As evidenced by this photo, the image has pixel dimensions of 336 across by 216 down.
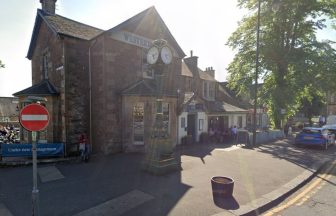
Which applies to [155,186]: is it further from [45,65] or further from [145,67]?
[45,65]

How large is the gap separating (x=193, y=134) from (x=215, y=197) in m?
12.6

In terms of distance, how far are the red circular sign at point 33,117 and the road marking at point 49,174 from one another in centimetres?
433

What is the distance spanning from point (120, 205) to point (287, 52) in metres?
20.7

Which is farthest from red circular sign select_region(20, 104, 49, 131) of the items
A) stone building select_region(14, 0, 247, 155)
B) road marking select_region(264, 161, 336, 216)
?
stone building select_region(14, 0, 247, 155)

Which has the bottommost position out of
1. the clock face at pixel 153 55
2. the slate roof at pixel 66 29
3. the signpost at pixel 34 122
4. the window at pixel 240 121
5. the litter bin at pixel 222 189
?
the litter bin at pixel 222 189

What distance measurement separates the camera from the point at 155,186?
755 centimetres

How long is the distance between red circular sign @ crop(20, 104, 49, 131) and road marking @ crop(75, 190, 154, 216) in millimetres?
2420

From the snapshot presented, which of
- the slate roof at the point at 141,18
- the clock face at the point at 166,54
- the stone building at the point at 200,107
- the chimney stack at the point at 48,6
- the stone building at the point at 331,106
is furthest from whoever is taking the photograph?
the stone building at the point at 331,106

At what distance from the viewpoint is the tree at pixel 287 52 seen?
2028 cm

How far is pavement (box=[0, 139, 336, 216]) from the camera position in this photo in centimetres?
→ 600

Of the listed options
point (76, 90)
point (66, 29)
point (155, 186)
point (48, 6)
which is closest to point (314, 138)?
point (155, 186)

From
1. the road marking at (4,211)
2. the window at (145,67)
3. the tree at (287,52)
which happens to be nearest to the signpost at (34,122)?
the road marking at (4,211)

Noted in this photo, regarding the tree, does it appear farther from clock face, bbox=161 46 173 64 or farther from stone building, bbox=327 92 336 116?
stone building, bbox=327 92 336 116

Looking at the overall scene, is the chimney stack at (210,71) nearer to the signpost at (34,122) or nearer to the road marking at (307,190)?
the road marking at (307,190)
